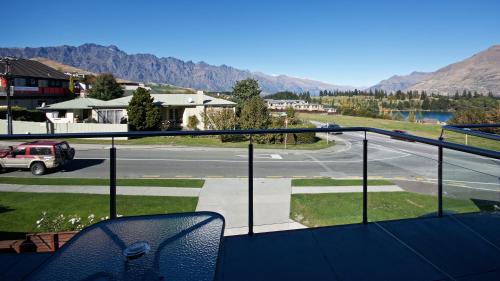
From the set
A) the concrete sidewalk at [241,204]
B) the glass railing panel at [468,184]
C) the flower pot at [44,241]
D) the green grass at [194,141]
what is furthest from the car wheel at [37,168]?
the glass railing panel at [468,184]

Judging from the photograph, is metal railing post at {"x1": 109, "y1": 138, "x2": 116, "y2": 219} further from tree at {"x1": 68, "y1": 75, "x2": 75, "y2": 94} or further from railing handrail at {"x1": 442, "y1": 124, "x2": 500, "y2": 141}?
tree at {"x1": 68, "y1": 75, "x2": 75, "y2": 94}

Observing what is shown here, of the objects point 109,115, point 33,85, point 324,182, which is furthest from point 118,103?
point 324,182

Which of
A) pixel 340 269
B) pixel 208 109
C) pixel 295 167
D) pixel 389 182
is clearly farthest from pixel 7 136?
pixel 208 109

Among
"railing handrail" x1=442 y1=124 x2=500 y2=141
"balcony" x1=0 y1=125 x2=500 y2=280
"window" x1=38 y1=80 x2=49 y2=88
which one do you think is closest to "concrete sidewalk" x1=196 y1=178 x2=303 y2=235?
"balcony" x1=0 y1=125 x2=500 y2=280

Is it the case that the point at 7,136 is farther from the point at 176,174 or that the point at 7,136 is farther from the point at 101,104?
the point at 101,104

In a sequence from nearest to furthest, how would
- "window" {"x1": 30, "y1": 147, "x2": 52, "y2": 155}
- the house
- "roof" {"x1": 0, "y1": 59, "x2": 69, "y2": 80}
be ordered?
"window" {"x1": 30, "y1": 147, "x2": 52, "y2": 155}, the house, "roof" {"x1": 0, "y1": 59, "x2": 69, "y2": 80}

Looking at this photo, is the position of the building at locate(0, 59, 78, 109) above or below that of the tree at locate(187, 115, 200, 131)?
above

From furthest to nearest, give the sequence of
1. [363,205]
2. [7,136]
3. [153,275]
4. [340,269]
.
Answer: [363,205] → [7,136] → [340,269] → [153,275]

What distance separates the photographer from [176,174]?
378cm

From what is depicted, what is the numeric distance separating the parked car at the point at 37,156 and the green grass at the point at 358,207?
2482 millimetres

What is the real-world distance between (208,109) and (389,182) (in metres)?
26.0

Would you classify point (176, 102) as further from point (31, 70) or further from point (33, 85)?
point (31, 70)

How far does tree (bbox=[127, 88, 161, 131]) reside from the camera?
88.0 feet

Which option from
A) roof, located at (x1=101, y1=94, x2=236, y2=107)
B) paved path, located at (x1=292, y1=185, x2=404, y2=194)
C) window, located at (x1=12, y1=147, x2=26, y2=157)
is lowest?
paved path, located at (x1=292, y1=185, x2=404, y2=194)
